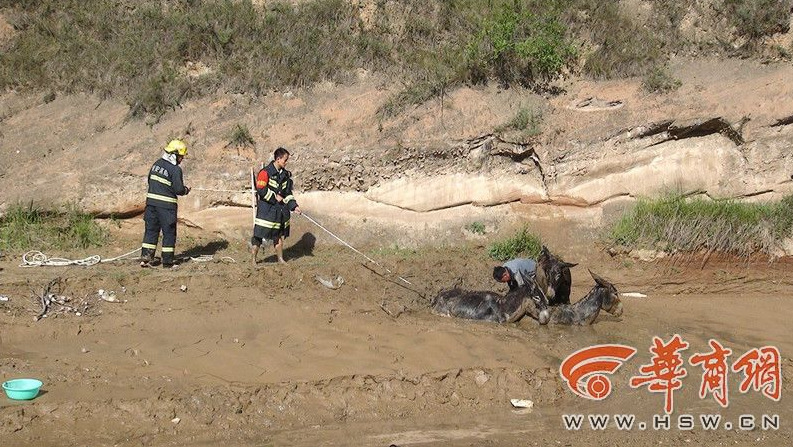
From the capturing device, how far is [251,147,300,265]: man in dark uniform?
35.5ft

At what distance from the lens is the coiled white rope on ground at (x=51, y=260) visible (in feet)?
35.1

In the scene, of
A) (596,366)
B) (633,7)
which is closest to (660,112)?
(633,7)

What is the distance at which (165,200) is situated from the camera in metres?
10.6

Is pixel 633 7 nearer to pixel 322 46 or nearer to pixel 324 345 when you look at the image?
pixel 322 46

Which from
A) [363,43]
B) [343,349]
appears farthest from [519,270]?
[363,43]

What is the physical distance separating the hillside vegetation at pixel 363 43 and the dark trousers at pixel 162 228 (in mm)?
A: 3075

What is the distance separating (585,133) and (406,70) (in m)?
2.99

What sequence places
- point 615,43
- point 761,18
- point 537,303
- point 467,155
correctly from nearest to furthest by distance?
point 537,303
point 467,155
point 761,18
point 615,43

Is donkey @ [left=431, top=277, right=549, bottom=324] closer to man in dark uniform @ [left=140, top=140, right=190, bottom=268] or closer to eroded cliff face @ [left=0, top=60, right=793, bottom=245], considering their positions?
eroded cliff face @ [left=0, top=60, right=793, bottom=245]

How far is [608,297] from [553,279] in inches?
25.9

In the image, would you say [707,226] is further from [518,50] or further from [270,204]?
[270,204]

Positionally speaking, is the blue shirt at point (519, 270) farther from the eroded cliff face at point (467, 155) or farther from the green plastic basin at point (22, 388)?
the green plastic basin at point (22, 388)

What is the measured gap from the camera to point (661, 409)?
7.67m

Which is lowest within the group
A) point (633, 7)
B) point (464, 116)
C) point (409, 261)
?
point (409, 261)
